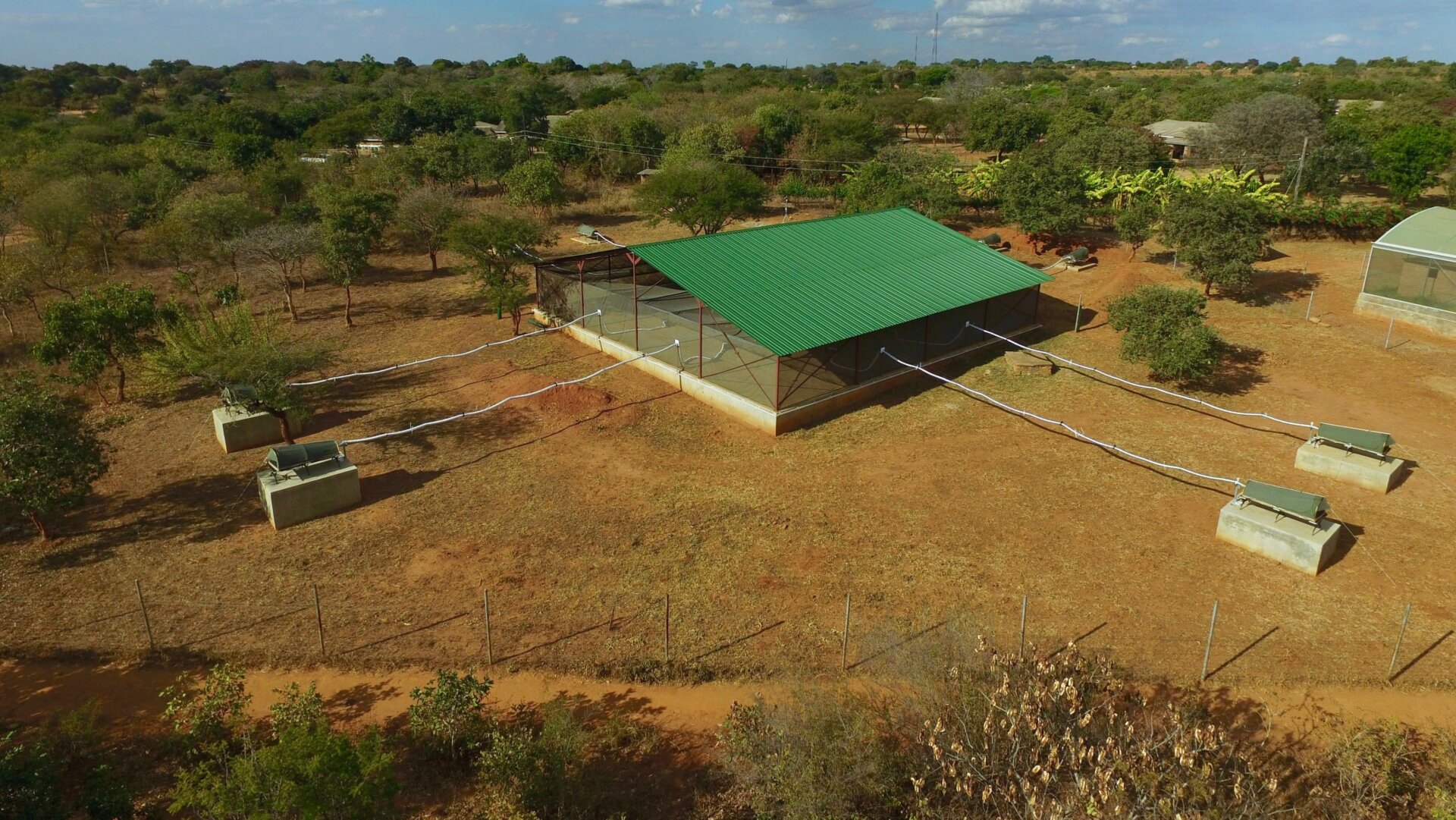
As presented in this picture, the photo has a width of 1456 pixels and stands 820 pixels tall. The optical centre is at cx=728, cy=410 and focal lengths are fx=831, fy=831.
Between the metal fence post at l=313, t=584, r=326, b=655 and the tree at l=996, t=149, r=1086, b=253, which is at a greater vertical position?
the tree at l=996, t=149, r=1086, b=253

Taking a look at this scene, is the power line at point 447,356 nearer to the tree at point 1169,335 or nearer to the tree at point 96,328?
the tree at point 96,328

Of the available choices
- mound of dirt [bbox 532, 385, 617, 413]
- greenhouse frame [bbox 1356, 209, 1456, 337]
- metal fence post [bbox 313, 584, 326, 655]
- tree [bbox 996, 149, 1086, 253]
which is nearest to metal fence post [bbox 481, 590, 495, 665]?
metal fence post [bbox 313, 584, 326, 655]

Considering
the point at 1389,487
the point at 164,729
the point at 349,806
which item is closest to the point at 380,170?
the point at 164,729

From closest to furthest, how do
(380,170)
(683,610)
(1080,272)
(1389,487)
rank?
(683,610), (1389,487), (1080,272), (380,170)

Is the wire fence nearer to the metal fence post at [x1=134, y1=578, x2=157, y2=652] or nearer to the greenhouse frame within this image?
the metal fence post at [x1=134, y1=578, x2=157, y2=652]

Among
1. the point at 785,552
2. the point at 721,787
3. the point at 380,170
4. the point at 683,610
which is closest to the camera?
the point at 721,787

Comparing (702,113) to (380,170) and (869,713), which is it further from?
(869,713)
